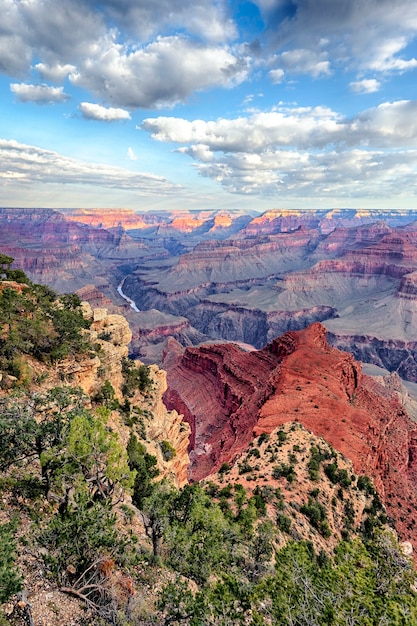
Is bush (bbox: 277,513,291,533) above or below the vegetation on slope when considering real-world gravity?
below

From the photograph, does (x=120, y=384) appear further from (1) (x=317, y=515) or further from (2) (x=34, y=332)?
(1) (x=317, y=515)

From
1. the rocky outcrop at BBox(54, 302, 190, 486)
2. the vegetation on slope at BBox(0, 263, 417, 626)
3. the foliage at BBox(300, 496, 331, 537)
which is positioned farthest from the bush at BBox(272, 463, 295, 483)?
the rocky outcrop at BBox(54, 302, 190, 486)

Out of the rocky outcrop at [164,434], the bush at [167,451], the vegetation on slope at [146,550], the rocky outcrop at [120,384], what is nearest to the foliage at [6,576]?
the vegetation on slope at [146,550]

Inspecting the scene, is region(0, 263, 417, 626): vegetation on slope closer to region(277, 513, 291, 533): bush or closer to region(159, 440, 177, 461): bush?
region(277, 513, 291, 533): bush

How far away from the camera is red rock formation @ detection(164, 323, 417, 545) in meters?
44.3

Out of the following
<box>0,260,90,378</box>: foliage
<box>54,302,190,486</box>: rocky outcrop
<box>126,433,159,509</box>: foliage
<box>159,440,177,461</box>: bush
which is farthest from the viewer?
<box>159,440,177,461</box>: bush

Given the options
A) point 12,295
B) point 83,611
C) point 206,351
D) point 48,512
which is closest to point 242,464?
point 48,512

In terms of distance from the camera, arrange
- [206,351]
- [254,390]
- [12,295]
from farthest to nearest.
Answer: [206,351]
[254,390]
[12,295]

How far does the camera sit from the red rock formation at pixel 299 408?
44281mm

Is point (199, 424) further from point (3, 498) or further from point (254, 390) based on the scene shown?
point (3, 498)

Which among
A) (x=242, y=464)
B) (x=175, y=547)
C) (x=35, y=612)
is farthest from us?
(x=242, y=464)

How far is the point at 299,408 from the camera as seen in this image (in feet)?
154

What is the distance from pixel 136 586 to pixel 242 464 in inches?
901

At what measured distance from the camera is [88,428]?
15.4 meters
